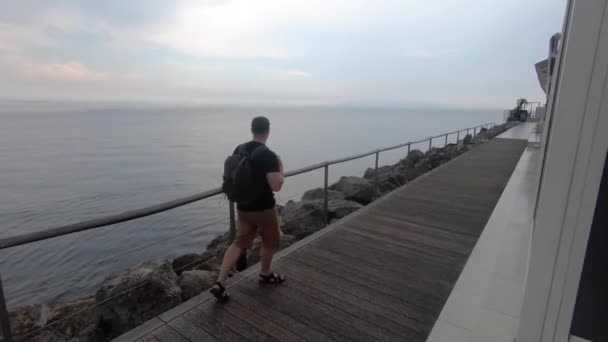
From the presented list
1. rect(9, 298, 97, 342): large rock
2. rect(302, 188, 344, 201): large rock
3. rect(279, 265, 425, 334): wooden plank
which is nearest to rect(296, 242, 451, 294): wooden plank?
rect(279, 265, 425, 334): wooden plank

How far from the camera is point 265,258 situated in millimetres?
3025

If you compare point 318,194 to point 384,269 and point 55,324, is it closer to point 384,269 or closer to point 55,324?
point 384,269

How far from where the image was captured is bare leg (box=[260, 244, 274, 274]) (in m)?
3.00

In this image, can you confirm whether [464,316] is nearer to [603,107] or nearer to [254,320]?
[254,320]

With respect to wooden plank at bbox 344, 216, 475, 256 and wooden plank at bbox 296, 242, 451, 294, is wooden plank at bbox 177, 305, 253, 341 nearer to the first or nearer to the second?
wooden plank at bbox 296, 242, 451, 294

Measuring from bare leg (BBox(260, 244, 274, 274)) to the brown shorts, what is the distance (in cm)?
8

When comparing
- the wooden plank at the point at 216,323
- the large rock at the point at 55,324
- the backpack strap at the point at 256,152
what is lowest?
the large rock at the point at 55,324

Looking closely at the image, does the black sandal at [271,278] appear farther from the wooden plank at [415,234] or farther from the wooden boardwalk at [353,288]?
the wooden plank at [415,234]

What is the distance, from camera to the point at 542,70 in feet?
33.4

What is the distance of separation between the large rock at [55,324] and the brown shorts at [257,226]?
69.2 inches

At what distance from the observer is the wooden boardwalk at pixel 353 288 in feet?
8.18

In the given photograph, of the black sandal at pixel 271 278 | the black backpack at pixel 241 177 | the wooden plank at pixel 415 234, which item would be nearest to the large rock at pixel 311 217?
the wooden plank at pixel 415 234

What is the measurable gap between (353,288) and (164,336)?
1.65 metres

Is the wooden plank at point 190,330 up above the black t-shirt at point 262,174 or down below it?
below
